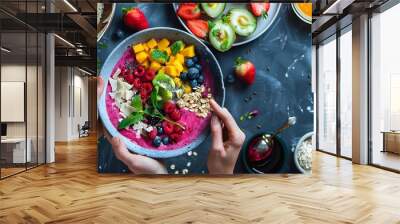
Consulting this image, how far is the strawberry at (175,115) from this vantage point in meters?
6.64

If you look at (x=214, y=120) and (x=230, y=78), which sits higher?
(x=230, y=78)

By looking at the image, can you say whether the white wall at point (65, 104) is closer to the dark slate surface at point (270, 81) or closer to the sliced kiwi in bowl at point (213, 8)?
the dark slate surface at point (270, 81)

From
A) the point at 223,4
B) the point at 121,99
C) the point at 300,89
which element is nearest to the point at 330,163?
the point at 300,89


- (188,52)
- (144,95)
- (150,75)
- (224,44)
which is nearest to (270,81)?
(224,44)

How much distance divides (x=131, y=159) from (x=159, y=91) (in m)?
1.27

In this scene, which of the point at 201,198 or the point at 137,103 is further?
the point at 137,103

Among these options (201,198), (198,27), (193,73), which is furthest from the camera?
(198,27)

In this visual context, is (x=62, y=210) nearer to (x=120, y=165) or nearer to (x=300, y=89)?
(x=120, y=165)

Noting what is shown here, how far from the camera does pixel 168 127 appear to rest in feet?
21.9

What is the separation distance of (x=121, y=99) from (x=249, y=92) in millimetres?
2211

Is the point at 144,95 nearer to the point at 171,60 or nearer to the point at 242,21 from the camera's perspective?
the point at 171,60

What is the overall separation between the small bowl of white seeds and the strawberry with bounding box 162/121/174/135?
218 centimetres

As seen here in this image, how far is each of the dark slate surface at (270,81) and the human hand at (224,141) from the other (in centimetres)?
12

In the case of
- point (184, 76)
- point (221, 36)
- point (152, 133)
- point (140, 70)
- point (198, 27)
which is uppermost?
point (198, 27)
